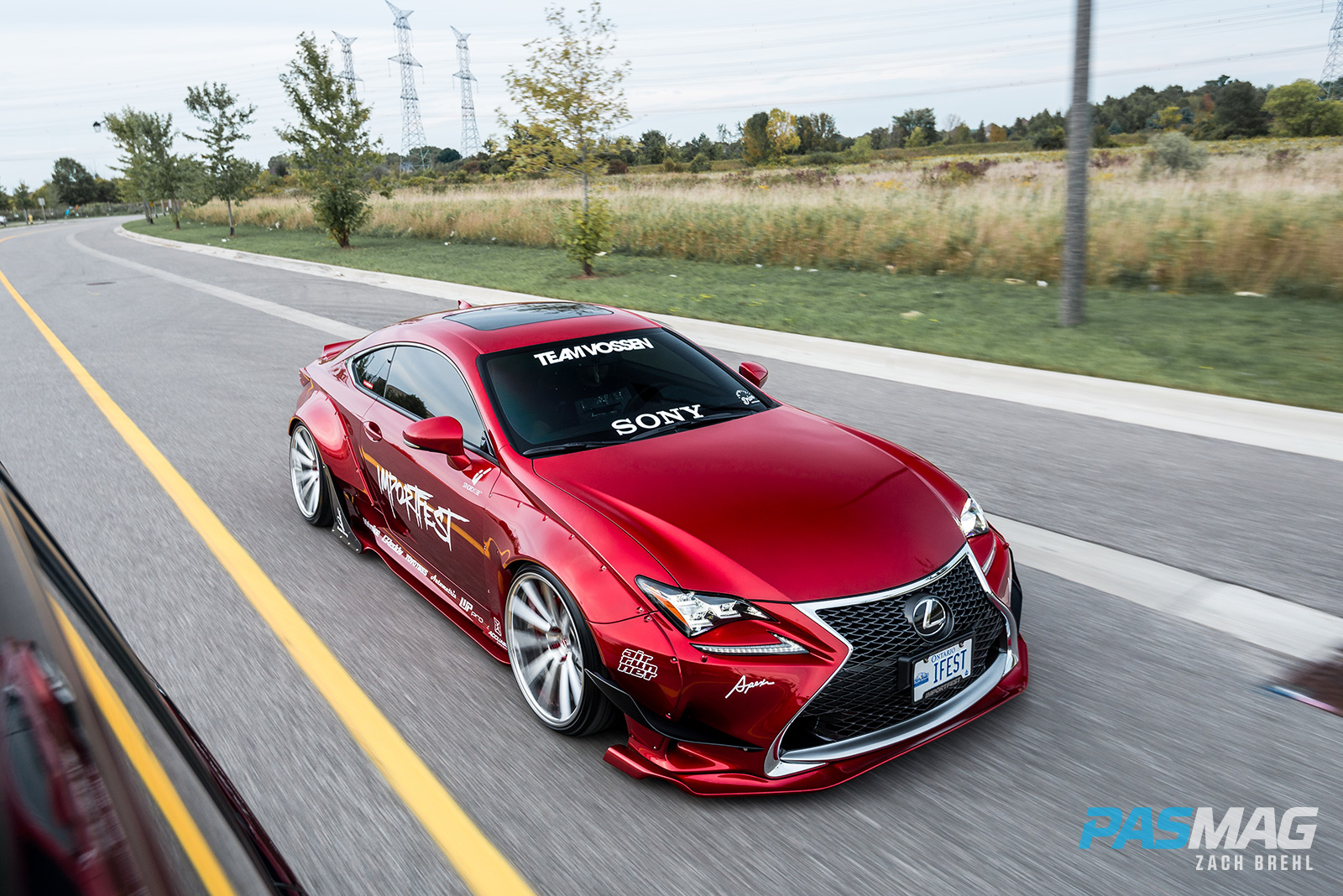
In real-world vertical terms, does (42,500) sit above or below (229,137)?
below

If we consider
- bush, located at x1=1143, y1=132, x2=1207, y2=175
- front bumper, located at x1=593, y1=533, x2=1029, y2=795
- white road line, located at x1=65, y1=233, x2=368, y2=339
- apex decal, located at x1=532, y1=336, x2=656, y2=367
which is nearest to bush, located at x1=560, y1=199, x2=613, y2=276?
white road line, located at x1=65, y1=233, x2=368, y2=339

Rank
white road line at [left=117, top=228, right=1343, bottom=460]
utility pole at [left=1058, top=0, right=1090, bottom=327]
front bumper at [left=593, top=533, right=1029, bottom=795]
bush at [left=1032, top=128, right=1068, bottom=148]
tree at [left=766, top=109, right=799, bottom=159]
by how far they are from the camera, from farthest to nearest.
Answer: tree at [left=766, top=109, right=799, bottom=159], bush at [left=1032, top=128, right=1068, bottom=148], utility pole at [left=1058, top=0, right=1090, bottom=327], white road line at [left=117, top=228, right=1343, bottom=460], front bumper at [left=593, top=533, right=1029, bottom=795]

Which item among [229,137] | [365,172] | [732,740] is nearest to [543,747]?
[732,740]

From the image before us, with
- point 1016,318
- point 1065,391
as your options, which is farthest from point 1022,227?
point 1065,391

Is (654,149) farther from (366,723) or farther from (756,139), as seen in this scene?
(366,723)

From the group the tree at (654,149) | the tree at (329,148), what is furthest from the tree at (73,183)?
the tree at (329,148)

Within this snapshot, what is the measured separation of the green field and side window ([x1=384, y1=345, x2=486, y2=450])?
6.79 meters

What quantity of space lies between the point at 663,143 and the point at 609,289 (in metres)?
62.6

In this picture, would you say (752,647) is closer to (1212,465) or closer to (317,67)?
(1212,465)

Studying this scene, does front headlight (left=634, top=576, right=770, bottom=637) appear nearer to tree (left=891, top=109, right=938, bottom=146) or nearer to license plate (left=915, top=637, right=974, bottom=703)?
license plate (left=915, top=637, right=974, bottom=703)

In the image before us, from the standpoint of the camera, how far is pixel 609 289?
56.6ft

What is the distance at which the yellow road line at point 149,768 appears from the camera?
4.06 feet

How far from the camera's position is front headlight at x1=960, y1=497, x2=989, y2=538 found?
12.3ft

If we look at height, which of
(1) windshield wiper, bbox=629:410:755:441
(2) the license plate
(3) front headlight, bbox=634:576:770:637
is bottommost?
(2) the license plate
